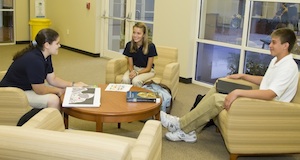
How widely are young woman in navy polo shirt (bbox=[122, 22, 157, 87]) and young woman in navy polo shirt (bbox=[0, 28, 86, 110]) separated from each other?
127 centimetres

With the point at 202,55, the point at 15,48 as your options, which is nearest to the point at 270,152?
the point at 202,55

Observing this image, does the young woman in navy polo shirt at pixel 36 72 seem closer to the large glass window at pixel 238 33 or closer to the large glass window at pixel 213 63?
the large glass window at pixel 238 33

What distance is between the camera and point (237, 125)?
2.94 meters

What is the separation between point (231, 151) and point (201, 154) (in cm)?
37

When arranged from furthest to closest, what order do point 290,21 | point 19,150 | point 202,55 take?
point 202,55, point 290,21, point 19,150

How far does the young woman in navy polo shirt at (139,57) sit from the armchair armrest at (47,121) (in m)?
2.10

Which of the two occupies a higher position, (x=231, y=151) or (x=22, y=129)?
(x=22, y=129)

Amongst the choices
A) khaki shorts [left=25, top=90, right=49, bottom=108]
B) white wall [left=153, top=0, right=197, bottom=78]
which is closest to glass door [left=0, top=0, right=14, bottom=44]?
white wall [left=153, top=0, right=197, bottom=78]

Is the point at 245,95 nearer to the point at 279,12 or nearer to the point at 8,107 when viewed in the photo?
the point at 8,107

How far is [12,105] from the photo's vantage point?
9.61 feet

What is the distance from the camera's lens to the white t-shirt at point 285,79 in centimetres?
298

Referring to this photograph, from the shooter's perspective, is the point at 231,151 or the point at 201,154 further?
the point at 201,154

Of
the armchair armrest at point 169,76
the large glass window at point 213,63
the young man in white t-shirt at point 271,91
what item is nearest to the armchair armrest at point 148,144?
the young man in white t-shirt at point 271,91

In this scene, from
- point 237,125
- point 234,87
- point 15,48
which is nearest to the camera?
point 237,125
